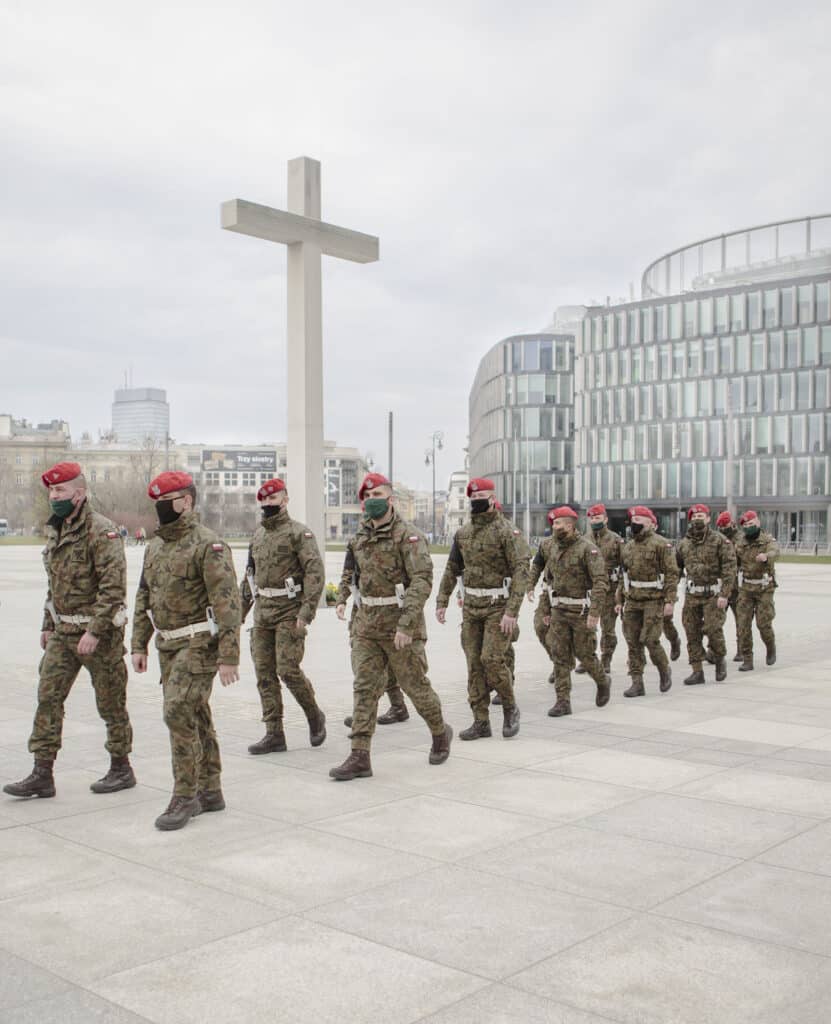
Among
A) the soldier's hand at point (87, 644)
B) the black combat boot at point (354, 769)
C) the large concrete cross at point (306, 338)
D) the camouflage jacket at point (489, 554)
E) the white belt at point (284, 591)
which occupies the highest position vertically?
the large concrete cross at point (306, 338)

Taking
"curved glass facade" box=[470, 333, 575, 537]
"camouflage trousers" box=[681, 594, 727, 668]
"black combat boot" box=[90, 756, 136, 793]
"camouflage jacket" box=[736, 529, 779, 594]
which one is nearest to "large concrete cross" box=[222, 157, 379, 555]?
"camouflage jacket" box=[736, 529, 779, 594]

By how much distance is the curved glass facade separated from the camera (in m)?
92.8

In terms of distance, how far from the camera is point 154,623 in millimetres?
6621

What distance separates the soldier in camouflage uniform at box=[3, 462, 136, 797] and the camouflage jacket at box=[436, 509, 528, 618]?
109 inches

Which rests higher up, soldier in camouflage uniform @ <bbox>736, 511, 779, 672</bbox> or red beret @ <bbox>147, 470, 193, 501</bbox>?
red beret @ <bbox>147, 470, 193, 501</bbox>

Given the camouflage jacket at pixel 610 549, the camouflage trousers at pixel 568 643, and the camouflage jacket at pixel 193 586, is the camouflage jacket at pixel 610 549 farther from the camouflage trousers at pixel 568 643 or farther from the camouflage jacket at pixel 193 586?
the camouflage jacket at pixel 193 586

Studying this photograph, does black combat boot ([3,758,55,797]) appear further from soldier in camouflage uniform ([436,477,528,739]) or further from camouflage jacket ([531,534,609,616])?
camouflage jacket ([531,534,609,616])

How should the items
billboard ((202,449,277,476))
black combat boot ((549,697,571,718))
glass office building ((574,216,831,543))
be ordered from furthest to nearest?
billboard ((202,449,277,476))
glass office building ((574,216,831,543))
black combat boot ((549,697,571,718))

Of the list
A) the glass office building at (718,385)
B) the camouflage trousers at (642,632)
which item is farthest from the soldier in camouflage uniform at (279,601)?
the glass office building at (718,385)

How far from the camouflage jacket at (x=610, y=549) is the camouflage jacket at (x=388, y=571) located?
4777 millimetres

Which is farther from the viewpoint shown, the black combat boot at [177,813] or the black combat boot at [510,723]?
the black combat boot at [510,723]

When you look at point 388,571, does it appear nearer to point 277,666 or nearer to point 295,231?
point 277,666

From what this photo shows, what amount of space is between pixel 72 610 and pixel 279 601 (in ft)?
6.07

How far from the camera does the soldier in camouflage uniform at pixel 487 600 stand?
877 cm
